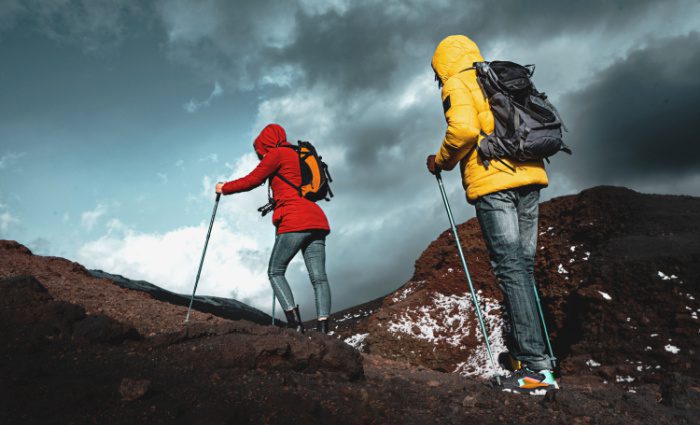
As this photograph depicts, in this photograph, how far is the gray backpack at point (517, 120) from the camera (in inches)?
135

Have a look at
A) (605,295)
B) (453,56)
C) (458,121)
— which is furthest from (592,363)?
(453,56)

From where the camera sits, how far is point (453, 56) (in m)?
3.92

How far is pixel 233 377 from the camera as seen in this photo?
2711mm

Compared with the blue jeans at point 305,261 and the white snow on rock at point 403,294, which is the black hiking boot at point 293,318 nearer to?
the blue jeans at point 305,261

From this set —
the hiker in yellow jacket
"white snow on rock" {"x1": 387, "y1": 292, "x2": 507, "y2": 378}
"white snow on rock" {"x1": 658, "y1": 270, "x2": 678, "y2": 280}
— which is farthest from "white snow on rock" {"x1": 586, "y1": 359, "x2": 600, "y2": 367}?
the hiker in yellow jacket

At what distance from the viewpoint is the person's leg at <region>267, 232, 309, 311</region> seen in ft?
16.0

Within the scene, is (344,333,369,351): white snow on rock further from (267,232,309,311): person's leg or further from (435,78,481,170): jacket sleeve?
(435,78,481,170): jacket sleeve

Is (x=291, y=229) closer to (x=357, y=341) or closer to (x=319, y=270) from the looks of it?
(x=319, y=270)

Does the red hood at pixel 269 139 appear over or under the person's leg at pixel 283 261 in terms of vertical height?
over

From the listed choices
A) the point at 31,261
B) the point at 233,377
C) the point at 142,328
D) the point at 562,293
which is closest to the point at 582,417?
the point at 233,377

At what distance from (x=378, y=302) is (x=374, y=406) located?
32.5 feet

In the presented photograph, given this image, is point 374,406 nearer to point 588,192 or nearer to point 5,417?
point 5,417

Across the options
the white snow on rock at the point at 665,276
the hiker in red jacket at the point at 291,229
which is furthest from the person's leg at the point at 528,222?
the white snow on rock at the point at 665,276

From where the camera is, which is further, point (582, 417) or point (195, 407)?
point (582, 417)
